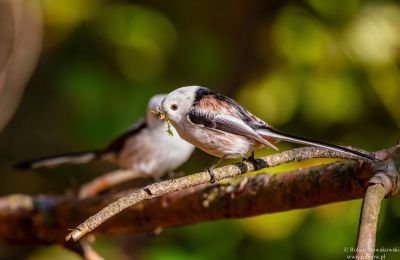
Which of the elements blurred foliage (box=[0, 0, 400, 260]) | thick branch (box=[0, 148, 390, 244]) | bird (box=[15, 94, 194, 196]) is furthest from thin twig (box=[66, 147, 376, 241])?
bird (box=[15, 94, 194, 196])

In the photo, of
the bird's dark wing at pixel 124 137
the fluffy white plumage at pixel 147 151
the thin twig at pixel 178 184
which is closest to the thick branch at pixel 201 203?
the thin twig at pixel 178 184

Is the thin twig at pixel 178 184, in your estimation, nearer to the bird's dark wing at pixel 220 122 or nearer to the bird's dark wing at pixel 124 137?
the bird's dark wing at pixel 220 122

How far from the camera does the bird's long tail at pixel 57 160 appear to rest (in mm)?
3199

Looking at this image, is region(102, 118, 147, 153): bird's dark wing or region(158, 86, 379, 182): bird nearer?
region(158, 86, 379, 182): bird

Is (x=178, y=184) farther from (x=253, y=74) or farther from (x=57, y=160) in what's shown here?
(x=253, y=74)

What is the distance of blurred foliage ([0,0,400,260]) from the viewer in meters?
2.97

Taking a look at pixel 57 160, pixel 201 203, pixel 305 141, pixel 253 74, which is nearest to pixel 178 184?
pixel 305 141

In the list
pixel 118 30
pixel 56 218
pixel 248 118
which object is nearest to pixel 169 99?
pixel 248 118

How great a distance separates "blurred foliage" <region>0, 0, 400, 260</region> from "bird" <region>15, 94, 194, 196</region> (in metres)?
0.12

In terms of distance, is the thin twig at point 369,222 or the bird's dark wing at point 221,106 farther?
the bird's dark wing at point 221,106

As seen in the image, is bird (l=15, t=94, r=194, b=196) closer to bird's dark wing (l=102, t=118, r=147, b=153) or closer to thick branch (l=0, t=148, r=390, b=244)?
bird's dark wing (l=102, t=118, r=147, b=153)

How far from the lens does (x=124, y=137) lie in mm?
3627

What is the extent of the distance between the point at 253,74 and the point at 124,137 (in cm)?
→ 83

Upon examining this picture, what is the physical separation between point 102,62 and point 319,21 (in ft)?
4.21
